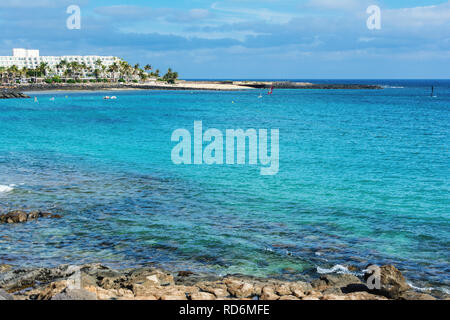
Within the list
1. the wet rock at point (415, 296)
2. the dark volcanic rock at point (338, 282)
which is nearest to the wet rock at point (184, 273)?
the dark volcanic rock at point (338, 282)

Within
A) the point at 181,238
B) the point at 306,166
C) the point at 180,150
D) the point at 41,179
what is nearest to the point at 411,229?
the point at 181,238

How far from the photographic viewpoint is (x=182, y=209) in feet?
62.8

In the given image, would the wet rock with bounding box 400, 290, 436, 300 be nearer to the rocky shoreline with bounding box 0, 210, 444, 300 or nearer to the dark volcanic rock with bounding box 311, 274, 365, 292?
the rocky shoreline with bounding box 0, 210, 444, 300

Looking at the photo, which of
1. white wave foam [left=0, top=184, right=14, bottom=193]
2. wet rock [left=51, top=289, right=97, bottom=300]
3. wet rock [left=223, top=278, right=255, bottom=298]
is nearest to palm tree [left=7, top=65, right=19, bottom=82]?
white wave foam [left=0, top=184, right=14, bottom=193]

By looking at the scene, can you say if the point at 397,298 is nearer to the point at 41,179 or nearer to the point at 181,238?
the point at 181,238

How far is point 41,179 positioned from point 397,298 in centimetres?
2058

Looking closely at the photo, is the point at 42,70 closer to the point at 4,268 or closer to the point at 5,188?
the point at 5,188

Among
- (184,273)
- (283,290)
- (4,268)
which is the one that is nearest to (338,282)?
(283,290)

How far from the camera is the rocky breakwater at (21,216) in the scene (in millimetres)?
16984

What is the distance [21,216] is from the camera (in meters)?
17.2

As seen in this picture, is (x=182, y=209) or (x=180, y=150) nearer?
(x=182, y=209)

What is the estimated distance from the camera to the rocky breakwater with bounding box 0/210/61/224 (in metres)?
17.0

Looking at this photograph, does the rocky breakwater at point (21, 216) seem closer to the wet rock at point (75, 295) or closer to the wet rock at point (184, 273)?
the wet rock at point (184, 273)

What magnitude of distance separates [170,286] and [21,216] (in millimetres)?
9259
